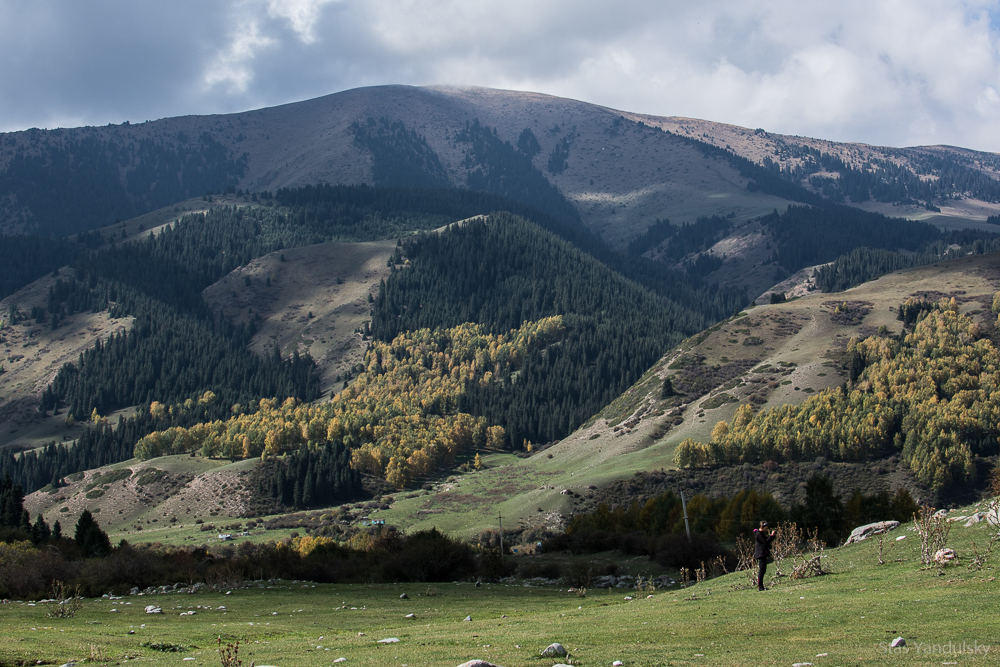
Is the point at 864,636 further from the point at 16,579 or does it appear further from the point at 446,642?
the point at 16,579

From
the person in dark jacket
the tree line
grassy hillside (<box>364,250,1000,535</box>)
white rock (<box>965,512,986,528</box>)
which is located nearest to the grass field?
white rock (<box>965,512,986,528</box>)

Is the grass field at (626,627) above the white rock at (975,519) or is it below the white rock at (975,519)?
below

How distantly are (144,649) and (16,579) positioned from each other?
25037 mm

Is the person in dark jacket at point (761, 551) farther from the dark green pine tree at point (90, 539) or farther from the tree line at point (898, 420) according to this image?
the tree line at point (898, 420)

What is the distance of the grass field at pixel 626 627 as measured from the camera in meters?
18.5

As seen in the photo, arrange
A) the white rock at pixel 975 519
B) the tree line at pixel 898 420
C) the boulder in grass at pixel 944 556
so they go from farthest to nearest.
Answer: the tree line at pixel 898 420
the white rock at pixel 975 519
the boulder in grass at pixel 944 556

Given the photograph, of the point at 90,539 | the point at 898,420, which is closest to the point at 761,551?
the point at 90,539

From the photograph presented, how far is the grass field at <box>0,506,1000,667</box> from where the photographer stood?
60.6ft

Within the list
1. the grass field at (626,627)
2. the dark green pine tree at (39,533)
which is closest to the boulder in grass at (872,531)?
the grass field at (626,627)

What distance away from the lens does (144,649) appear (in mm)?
24016

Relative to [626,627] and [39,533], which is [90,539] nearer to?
[39,533]

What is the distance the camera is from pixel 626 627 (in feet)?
81.9

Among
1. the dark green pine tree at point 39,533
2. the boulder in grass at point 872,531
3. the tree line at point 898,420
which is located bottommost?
the boulder in grass at point 872,531

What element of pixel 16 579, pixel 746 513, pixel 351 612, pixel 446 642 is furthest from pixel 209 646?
pixel 746 513
